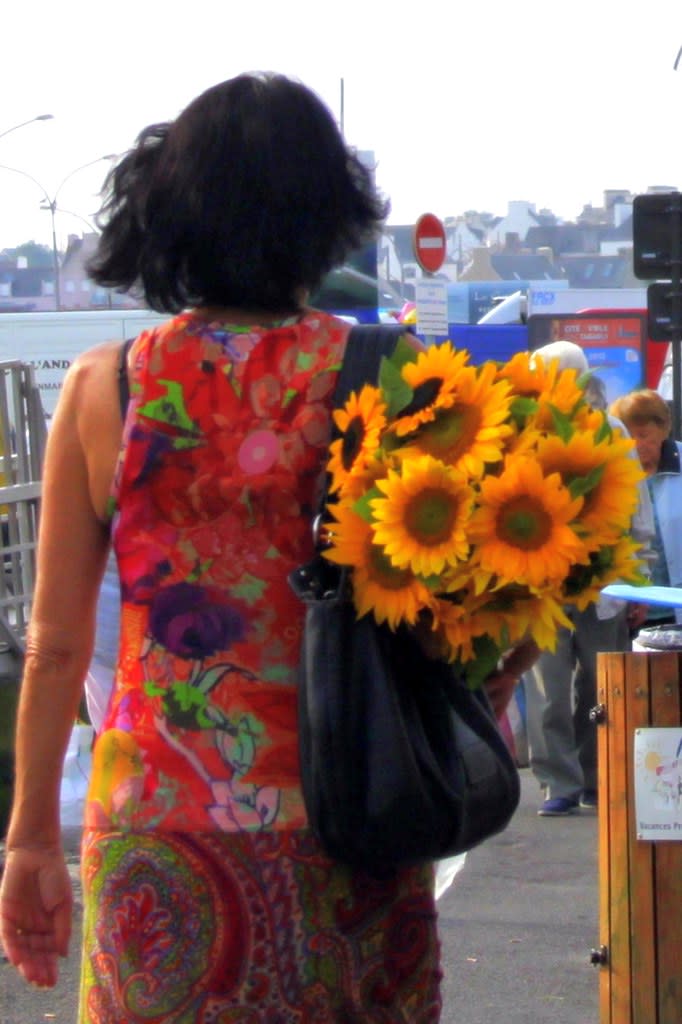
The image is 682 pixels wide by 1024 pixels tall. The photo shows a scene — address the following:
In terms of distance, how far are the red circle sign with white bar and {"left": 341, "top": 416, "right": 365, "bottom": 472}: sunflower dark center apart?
1197cm

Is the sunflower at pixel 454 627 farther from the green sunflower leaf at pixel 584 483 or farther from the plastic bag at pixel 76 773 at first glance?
the plastic bag at pixel 76 773

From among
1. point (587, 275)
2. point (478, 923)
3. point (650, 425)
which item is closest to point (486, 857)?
point (478, 923)

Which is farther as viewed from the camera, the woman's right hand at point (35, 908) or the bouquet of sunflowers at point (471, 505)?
the woman's right hand at point (35, 908)

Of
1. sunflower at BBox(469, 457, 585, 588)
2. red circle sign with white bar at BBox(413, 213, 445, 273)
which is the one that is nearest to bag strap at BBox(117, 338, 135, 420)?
sunflower at BBox(469, 457, 585, 588)

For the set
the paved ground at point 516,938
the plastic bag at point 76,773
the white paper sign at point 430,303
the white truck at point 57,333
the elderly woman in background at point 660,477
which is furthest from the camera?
the white truck at point 57,333

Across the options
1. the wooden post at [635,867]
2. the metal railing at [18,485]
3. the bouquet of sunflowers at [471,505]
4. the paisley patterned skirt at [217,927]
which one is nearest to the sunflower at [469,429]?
the bouquet of sunflowers at [471,505]

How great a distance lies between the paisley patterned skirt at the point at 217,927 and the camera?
6.06ft

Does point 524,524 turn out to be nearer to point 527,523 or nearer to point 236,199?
point 527,523

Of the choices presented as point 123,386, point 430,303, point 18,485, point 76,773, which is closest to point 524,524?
point 123,386

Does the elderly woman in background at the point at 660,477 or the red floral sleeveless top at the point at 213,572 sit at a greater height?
the red floral sleeveless top at the point at 213,572

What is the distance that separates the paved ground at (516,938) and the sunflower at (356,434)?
2914 mm

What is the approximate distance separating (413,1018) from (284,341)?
77 cm

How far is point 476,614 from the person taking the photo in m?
1.81

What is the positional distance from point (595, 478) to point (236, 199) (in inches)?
20.2
